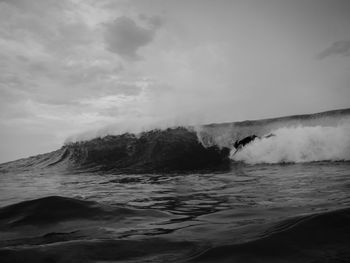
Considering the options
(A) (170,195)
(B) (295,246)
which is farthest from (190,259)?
(A) (170,195)

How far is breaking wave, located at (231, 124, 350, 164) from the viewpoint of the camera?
11430mm

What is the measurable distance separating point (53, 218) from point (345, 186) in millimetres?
4053

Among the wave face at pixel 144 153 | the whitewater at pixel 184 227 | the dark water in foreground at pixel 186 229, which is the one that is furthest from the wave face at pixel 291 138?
the dark water in foreground at pixel 186 229

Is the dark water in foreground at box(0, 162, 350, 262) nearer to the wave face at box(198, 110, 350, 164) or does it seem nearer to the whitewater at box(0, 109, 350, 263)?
the whitewater at box(0, 109, 350, 263)

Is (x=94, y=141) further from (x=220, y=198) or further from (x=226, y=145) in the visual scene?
(x=220, y=198)

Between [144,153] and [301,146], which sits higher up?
[144,153]

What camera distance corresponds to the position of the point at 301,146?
12164 mm

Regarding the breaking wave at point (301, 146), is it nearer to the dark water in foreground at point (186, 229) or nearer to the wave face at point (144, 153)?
the wave face at point (144, 153)

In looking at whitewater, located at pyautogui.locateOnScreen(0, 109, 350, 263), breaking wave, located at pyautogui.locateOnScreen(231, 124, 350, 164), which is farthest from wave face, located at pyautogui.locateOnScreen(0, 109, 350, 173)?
whitewater, located at pyautogui.locateOnScreen(0, 109, 350, 263)

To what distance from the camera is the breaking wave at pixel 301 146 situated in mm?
11430

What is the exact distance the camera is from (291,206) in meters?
3.48

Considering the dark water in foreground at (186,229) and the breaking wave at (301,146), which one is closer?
the dark water in foreground at (186,229)

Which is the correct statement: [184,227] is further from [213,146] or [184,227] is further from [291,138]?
[213,146]

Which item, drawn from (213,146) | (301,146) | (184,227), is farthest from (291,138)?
(184,227)
